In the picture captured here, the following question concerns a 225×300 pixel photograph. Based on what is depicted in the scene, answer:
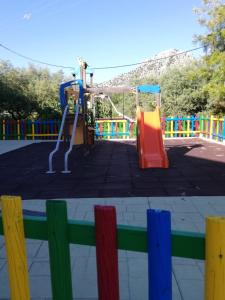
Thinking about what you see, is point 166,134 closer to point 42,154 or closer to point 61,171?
point 42,154

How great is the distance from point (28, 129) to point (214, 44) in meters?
10.6

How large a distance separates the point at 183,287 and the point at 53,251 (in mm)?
1528

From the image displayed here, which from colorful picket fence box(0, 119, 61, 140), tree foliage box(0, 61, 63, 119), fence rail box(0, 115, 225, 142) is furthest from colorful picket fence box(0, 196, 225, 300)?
tree foliage box(0, 61, 63, 119)

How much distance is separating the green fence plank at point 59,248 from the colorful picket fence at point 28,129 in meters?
15.6

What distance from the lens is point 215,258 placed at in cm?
124

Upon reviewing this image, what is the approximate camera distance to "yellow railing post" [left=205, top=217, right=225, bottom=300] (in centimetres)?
120

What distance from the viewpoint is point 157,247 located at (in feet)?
4.32

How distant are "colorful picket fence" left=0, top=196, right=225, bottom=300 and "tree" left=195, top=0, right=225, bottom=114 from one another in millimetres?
13587

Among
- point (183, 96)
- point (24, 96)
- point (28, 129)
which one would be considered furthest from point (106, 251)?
point (183, 96)

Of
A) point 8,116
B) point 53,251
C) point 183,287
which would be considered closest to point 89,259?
point 183,287

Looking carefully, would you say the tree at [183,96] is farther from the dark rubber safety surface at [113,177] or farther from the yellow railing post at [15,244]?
the yellow railing post at [15,244]

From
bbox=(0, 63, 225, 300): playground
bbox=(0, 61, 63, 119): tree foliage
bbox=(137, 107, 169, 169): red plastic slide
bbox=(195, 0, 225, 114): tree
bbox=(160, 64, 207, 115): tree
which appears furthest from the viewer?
bbox=(160, 64, 207, 115): tree

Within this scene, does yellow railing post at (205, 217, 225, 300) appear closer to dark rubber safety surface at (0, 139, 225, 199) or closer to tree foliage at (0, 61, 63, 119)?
dark rubber safety surface at (0, 139, 225, 199)

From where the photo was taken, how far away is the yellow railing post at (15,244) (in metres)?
1.51
